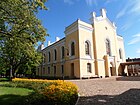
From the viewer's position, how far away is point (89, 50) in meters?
30.9

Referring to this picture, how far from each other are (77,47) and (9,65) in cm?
1430

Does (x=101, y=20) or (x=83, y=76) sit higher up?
(x=101, y=20)

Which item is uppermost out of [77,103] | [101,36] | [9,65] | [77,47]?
[101,36]

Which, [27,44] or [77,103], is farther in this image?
[27,44]

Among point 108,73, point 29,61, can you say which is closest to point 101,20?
point 108,73

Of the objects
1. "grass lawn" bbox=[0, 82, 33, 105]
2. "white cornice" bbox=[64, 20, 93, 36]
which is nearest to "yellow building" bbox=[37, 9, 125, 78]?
"white cornice" bbox=[64, 20, 93, 36]

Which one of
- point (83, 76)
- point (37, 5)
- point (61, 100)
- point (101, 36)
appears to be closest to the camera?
point (61, 100)

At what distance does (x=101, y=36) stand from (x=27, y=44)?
945 inches

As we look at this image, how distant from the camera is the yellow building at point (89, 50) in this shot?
29.2 meters

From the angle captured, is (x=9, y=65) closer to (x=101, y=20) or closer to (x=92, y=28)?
(x=92, y=28)

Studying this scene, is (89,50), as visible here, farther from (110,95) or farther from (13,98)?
(13,98)

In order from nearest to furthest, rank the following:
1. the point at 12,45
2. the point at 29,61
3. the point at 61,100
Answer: the point at 61,100
the point at 12,45
the point at 29,61

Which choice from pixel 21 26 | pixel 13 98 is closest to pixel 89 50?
pixel 21 26

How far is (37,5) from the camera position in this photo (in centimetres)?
1139
